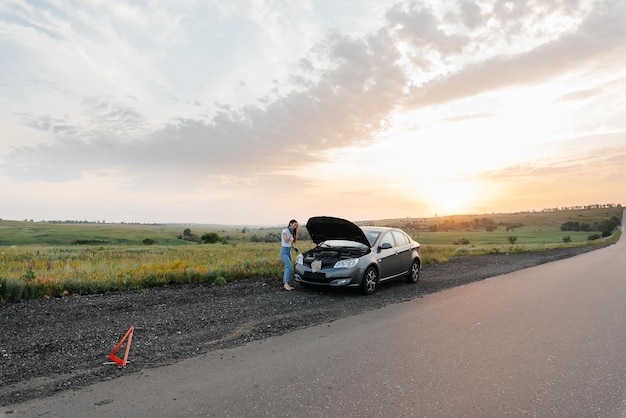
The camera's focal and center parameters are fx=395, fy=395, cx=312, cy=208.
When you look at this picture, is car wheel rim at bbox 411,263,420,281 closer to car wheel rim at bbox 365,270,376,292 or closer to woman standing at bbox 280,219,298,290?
car wheel rim at bbox 365,270,376,292

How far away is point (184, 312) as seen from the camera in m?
8.02

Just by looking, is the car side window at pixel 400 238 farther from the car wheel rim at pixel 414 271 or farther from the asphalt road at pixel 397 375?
the asphalt road at pixel 397 375

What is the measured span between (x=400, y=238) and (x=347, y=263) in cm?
289

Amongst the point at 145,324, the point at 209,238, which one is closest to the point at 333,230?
the point at 145,324

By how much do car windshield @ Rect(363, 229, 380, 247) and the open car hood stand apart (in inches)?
7.1

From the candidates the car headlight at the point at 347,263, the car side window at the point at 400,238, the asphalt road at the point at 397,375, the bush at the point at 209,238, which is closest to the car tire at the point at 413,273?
the car side window at the point at 400,238

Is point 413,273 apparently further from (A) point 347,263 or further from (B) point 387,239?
(A) point 347,263

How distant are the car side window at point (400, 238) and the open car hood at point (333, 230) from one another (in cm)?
132

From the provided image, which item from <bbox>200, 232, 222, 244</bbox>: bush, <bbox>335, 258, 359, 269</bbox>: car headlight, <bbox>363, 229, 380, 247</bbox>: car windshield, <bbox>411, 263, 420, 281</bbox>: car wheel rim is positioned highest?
<bbox>363, 229, 380, 247</bbox>: car windshield

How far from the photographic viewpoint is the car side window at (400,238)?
12.0 m

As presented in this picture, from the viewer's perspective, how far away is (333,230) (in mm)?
11688

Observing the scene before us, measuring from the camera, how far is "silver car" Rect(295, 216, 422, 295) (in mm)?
10031

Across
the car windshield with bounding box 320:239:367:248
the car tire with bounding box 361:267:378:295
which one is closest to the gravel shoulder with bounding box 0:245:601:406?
the car tire with bounding box 361:267:378:295

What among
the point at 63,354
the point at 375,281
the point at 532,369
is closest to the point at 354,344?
the point at 532,369
